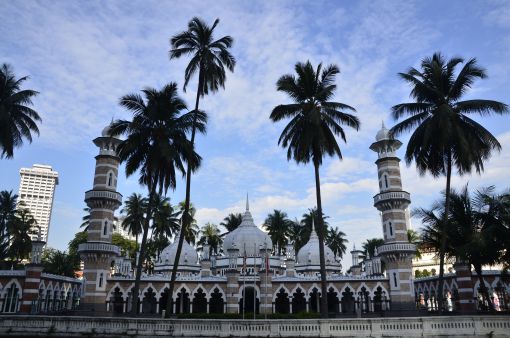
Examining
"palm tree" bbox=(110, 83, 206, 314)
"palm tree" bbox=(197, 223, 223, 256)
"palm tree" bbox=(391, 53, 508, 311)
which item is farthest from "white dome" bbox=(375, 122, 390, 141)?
"palm tree" bbox=(197, 223, 223, 256)

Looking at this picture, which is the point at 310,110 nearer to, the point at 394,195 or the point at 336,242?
the point at 394,195

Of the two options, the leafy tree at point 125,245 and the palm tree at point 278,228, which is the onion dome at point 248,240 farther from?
the leafy tree at point 125,245

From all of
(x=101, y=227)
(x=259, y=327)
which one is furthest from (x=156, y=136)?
(x=101, y=227)

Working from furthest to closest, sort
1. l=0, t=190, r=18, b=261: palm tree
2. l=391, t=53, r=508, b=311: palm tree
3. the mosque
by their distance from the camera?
1. l=0, t=190, r=18, b=261: palm tree
2. the mosque
3. l=391, t=53, r=508, b=311: palm tree

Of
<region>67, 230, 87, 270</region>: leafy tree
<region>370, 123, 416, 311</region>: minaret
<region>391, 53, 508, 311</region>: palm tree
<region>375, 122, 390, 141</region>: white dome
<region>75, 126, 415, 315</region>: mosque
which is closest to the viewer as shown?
<region>391, 53, 508, 311</region>: palm tree

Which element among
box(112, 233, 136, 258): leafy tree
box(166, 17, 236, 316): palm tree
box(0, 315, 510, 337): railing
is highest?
box(166, 17, 236, 316): palm tree

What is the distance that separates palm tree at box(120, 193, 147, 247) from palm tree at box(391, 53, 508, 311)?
4688 cm

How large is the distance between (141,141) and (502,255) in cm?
2593

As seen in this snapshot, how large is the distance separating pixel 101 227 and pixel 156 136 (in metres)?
19.5

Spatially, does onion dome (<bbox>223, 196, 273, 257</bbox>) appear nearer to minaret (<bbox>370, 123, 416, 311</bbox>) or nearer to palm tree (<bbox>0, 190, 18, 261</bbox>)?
minaret (<bbox>370, 123, 416, 311</bbox>)

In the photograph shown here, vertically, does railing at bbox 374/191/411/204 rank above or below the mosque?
above

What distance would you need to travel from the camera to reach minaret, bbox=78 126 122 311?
1730 inches

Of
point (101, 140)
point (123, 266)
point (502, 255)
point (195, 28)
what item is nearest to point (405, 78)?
point (502, 255)

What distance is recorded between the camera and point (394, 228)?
4612 cm
